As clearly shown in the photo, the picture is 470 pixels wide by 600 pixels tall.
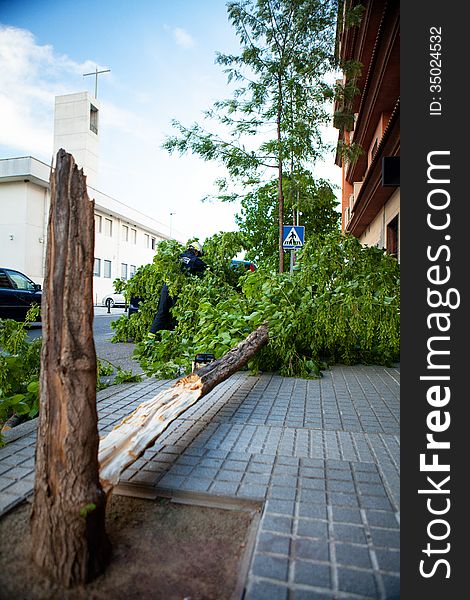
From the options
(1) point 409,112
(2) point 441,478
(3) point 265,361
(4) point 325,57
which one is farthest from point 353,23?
Answer: (2) point 441,478

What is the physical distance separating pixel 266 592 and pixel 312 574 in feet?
0.68

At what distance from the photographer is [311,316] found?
560 cm

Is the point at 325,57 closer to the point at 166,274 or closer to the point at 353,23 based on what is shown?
the point at 353,23

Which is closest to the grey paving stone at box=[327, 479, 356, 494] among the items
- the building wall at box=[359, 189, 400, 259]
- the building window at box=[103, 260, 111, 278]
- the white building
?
the building wall at box=[359, 189, 400, 259]

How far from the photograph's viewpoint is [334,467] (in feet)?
8.86

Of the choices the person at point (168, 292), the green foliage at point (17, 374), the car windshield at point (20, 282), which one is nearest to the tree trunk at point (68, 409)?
the green foliage at point (17, 374)

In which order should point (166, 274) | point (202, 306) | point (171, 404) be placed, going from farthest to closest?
point (166, 274)
point (202, 306)
point (171, 404)

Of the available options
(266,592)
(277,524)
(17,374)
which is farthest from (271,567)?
(17,374)

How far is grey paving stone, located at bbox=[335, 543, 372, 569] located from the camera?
68.0 inches

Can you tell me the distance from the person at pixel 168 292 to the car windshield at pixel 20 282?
603 centimetres

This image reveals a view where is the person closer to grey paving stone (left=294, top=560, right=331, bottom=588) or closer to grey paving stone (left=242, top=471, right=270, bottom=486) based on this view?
grey paving stone (left=242, top=471, right=270, bottom=486)

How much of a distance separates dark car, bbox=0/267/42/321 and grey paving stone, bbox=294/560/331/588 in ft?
36.4

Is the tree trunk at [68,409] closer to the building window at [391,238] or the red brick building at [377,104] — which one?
the red brick building at [377,104]

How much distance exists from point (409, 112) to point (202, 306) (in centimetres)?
505
